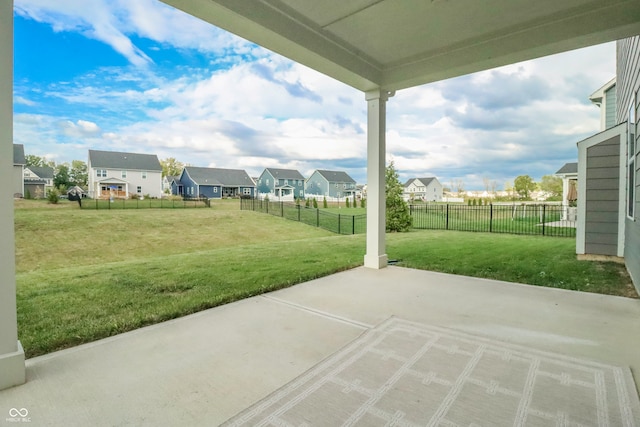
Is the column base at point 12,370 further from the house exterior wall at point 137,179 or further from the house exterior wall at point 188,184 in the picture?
the house exterior wall at point 188,184

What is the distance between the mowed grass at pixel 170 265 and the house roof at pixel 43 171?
1165 millimetres

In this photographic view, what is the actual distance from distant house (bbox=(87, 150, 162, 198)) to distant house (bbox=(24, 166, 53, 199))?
3275 millimetres

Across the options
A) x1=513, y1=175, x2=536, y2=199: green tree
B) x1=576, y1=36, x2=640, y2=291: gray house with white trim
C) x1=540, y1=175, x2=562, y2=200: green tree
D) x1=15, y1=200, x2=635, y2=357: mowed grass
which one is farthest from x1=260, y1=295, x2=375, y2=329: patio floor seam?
x1=540, y1=175, x2=562, y2=200: green tree

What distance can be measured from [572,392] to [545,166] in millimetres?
13845

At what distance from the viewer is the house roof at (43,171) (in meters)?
9.03

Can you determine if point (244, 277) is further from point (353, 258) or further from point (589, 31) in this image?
point (589, 31)

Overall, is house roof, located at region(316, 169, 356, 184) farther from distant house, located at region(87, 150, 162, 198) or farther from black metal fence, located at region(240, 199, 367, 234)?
distant house, located at region(87, 150, 162, 198)

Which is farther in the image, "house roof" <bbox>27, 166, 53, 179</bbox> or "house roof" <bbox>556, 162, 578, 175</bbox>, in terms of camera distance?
"house roof" <bbox>556, 162, 578, 175</bbox>

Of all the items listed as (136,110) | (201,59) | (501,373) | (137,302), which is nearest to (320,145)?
(201,59)

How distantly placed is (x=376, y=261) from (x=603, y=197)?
3934 millimetres

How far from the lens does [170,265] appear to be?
17.4 feet

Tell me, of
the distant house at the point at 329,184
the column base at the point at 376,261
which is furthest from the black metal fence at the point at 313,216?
the distant house at the point at 329,184

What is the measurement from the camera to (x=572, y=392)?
5.46ft

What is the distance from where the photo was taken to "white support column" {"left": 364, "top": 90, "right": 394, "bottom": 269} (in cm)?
447
